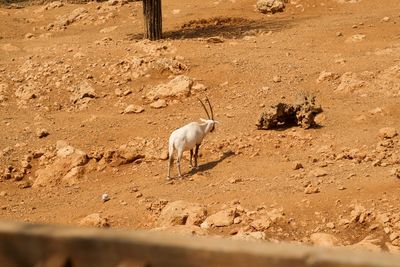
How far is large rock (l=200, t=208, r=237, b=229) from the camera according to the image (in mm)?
6574

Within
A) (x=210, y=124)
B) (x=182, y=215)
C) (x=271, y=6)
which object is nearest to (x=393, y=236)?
(x=182, y=215)

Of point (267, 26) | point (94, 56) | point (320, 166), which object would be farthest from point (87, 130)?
point (267, 26)

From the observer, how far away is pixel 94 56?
39.9 feet

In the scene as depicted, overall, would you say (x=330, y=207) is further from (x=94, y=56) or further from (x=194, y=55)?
(x=94, y=56)

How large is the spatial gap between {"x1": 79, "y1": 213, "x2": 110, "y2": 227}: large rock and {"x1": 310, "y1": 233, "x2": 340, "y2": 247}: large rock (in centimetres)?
246

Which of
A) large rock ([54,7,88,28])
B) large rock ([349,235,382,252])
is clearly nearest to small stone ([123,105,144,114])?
large rock ([349,235,382,252])

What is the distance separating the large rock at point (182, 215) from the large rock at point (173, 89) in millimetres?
3773

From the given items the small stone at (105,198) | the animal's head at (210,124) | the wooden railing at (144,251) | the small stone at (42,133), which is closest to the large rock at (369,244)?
the wooden railing at (144,251)

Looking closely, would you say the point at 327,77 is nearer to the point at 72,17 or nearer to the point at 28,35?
the point at 28,35

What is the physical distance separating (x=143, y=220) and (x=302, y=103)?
10.7 feet

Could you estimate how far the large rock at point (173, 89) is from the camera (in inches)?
414

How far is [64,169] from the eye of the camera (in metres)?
8.91

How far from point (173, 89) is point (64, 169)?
262 centimetres

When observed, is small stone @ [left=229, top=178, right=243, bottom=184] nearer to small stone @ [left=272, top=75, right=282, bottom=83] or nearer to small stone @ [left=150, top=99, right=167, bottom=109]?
small stone @ [left=150, top=99, right=167, bottom=109]
